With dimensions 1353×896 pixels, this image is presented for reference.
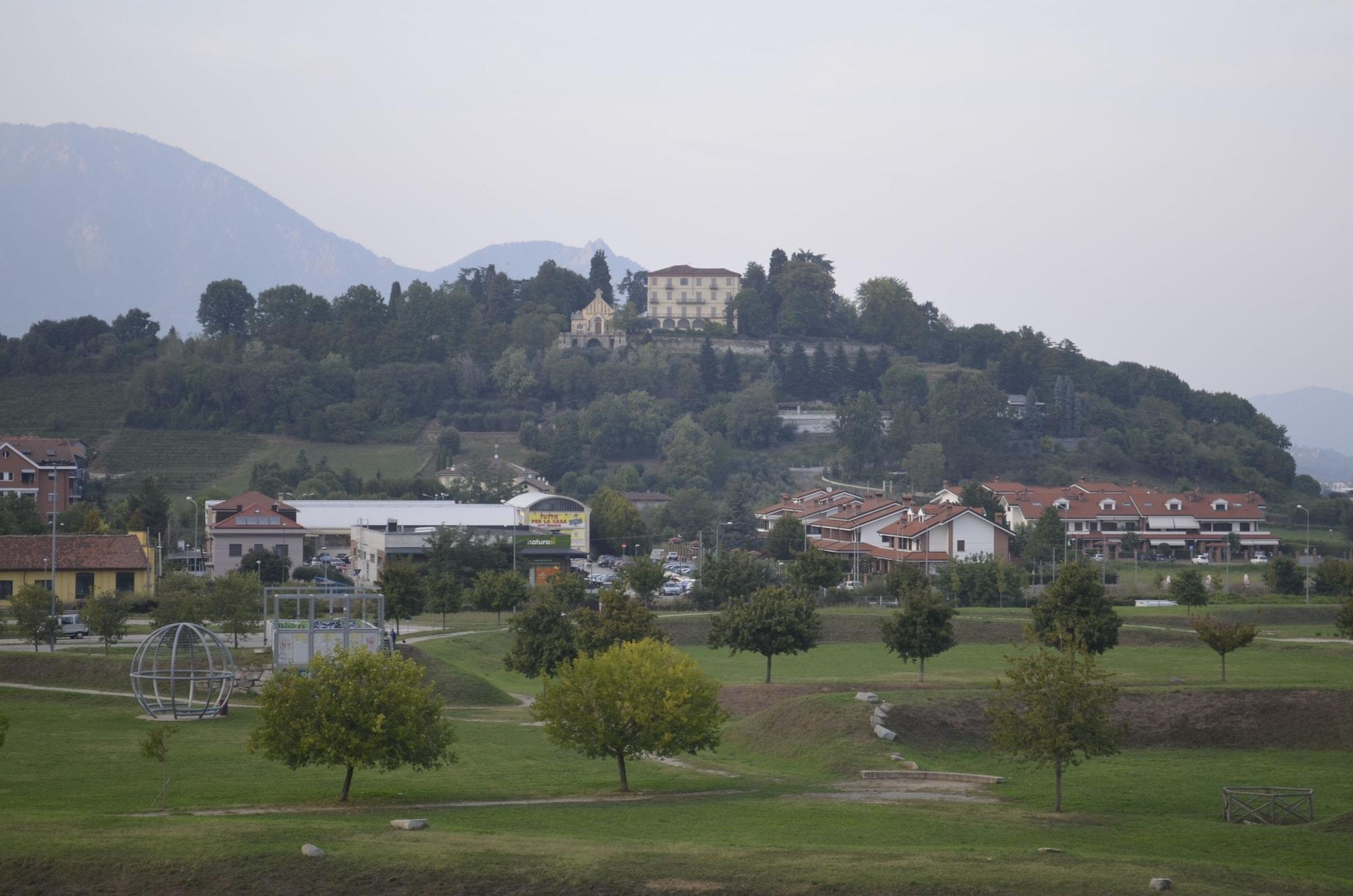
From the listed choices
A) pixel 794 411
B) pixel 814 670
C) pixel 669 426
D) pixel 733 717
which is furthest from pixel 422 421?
pixel 733 717

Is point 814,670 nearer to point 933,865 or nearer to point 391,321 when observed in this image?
point 933,865

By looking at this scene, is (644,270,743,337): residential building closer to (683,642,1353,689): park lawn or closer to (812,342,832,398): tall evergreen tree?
(812,342,832,398): tall evergreen tree

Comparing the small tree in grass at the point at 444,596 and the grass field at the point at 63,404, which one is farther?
the grass field at the point at 63,404

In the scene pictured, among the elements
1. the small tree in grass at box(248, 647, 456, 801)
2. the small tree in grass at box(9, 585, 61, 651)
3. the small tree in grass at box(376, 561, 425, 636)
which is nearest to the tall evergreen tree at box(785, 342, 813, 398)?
the small tree in grass at box(376, 561, 425, 636)

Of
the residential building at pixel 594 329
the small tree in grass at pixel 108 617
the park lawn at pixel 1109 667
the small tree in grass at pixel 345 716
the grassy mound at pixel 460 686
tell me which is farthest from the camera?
the residential building at pixel 594 329

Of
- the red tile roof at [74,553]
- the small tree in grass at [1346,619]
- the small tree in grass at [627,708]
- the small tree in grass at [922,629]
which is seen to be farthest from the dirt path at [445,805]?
the red tile roof at [74,553]

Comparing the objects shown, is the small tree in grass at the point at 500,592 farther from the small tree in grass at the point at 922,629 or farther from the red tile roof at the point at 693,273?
the red tile roof at the point at 693,273

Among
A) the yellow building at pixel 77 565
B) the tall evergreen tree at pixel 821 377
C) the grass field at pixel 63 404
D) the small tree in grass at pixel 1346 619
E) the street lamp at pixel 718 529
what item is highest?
the tall evergreen tree at pixel 821 377

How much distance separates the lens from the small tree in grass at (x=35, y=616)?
44219 mm

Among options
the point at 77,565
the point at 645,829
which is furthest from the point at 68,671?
the point at 645,829

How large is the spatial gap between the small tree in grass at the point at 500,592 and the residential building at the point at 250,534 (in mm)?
19798

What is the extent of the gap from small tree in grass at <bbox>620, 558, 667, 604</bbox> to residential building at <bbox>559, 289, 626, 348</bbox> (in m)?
98.9

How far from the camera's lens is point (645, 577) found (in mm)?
59312

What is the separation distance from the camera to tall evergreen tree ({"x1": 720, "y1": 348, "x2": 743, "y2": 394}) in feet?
484
